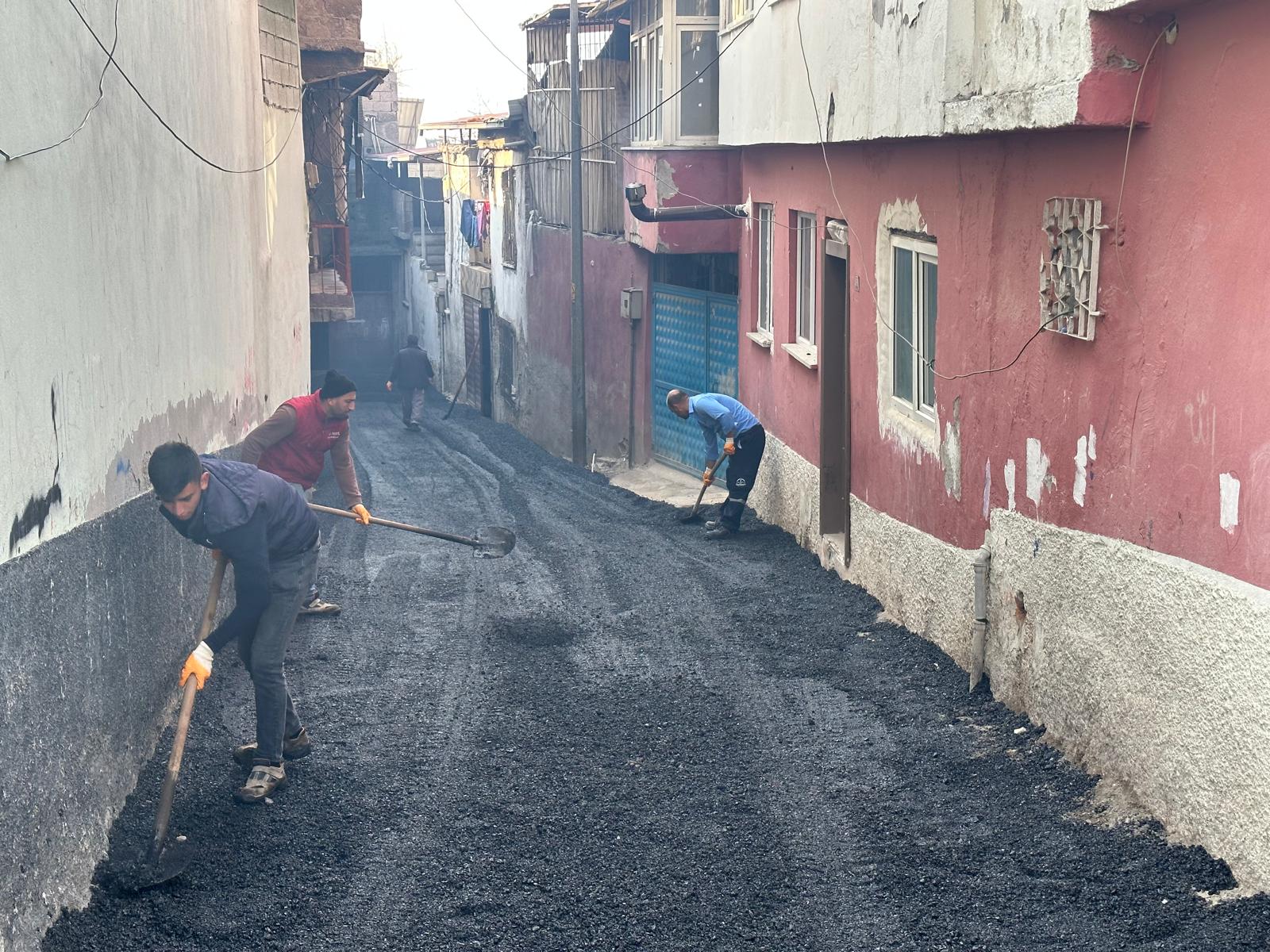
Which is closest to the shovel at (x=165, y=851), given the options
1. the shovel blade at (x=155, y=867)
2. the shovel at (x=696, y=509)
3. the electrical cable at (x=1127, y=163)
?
the shovel blade at (x=155, y=867)

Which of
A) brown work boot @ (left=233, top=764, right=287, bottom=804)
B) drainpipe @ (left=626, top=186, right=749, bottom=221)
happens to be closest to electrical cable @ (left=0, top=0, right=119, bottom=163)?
brown work boot @ (left=233, top=764, right=287, bottom=804)

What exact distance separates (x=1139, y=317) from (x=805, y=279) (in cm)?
656

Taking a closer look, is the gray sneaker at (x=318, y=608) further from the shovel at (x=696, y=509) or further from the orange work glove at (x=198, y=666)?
the shovel at (x=696, y=509)

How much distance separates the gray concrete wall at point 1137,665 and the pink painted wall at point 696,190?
7809mm

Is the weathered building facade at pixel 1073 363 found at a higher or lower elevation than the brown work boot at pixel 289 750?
higher

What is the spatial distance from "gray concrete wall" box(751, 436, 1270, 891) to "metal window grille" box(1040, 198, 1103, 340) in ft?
3.07

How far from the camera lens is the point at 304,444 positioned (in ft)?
30.5

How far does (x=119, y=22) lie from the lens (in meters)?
6.57

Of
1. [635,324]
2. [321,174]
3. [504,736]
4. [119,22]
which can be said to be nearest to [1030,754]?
[504,736]

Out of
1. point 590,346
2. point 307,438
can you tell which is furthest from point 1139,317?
point 590,346

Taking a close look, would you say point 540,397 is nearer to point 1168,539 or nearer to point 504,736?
point 504,736

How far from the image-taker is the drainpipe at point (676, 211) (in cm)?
1449

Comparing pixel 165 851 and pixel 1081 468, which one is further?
pixel 1081 468

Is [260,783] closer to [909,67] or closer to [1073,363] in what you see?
[1073,363]
